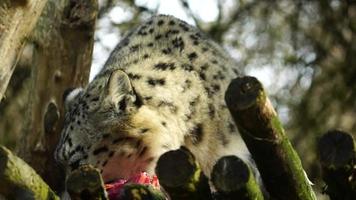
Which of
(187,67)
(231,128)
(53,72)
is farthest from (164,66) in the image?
(53,72)

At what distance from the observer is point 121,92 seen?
15.8 feet

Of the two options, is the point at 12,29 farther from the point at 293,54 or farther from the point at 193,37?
the point at 293,54

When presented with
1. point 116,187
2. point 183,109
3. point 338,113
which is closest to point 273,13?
point 338,113

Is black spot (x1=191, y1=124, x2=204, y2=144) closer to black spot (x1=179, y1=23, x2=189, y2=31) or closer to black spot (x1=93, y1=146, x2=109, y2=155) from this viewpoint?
black spot (x1=93, y1=146, x2=109, y2=155)

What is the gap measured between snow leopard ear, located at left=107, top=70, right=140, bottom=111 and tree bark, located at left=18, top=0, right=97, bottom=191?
1.14 meters

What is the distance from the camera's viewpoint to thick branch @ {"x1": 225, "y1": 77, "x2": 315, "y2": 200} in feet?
10.2

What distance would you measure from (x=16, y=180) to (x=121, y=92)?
70.1 inches

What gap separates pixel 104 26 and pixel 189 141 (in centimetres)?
433


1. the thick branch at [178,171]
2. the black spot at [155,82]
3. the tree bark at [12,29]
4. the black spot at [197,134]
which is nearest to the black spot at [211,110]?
the black spot at [197,134]

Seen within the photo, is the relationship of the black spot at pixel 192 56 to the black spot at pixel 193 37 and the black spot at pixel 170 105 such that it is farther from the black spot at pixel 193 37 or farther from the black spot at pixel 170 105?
the black spot at pixel 170 105

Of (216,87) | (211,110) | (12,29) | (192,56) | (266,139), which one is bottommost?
(266,139)

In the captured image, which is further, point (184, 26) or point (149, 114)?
point (184, 26)

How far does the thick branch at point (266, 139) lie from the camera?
3.12m

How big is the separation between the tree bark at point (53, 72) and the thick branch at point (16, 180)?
8.89ft
